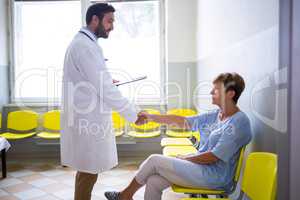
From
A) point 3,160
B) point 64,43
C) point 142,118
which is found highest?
point 64,43

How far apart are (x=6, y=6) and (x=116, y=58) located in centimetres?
192

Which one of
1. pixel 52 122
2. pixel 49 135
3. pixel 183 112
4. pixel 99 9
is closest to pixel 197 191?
pixel 99 9

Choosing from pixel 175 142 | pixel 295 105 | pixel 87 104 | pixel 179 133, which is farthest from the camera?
pixel 179 133

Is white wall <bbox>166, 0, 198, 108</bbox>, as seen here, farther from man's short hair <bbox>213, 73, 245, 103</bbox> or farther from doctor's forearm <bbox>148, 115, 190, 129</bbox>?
man's short hair <bbox>213, 73, 245, 103</bbox>

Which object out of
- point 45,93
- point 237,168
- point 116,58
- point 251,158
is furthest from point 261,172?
point 45,93

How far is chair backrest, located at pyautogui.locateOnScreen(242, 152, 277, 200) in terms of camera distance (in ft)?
5.18

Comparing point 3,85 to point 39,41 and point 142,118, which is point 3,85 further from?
point 142,118

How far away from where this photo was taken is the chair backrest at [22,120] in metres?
4.63

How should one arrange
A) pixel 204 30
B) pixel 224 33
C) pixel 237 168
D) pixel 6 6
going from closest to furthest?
pixel 237 168 < pixel 224 33 < pixel 204 30 < pixel 6 6

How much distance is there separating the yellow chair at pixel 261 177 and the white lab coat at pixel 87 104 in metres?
1.03

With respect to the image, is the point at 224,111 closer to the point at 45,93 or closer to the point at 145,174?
the point at 145,174

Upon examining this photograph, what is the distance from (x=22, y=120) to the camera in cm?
466

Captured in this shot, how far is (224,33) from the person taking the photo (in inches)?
114

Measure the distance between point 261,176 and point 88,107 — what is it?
1.31 m
